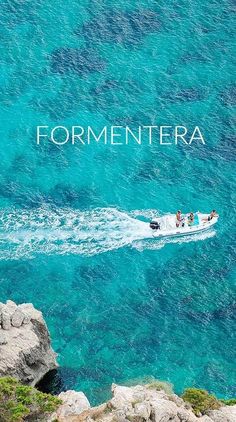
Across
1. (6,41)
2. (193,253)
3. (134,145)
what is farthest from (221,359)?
(6,41)

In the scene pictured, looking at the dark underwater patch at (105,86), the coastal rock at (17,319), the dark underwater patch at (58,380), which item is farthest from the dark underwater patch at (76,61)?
the coastal rock at (17,319)

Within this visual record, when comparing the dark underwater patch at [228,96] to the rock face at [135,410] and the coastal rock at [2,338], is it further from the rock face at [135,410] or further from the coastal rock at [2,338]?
the rock face at [135,410]

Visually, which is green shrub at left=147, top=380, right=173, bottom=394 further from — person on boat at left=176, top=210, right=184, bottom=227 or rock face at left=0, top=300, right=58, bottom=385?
person on boat at left=176, top=210, right=184, bottom=227

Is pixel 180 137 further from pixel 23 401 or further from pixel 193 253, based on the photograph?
pixel 23 401

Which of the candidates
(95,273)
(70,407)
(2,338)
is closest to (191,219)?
(95,273)

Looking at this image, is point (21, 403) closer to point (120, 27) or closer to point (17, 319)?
point (17, 319)

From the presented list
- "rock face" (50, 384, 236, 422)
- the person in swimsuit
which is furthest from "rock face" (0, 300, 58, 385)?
the person in swimsuit
